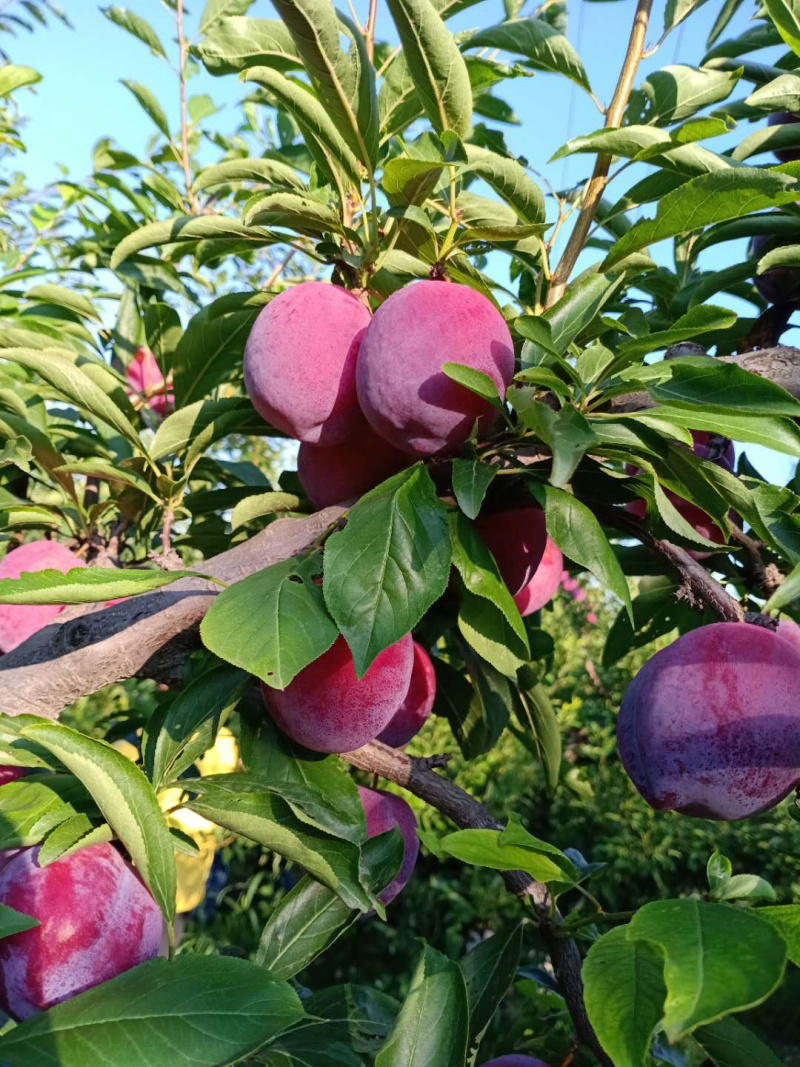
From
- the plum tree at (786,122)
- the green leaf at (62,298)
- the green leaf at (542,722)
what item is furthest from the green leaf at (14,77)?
the green leaf at (542,722)

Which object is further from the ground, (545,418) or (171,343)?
(545,418)

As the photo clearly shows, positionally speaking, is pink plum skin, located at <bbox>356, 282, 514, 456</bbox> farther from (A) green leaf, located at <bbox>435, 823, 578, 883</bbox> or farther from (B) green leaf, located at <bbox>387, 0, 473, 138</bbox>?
(A) green leaf, located at <bbox>435, 823, 578, 883</bbox>

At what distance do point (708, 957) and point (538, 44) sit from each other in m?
0.88

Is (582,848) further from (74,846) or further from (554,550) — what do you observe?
(74,846)

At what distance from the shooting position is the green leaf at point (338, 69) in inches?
28.3

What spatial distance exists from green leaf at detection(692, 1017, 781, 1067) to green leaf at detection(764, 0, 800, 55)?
3.11 feet

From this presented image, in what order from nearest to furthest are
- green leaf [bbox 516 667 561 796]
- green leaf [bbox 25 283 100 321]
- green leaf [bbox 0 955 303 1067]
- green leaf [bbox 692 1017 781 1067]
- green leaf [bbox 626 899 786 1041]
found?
green leaf [bbox 626 899 786 1041] < green leaf [bbox 0 955 303 1067] < green leaf [bbox 692 1017 781 1067] < green leaf [bbox 516 667 561 796] < green leaf [bbox 25 283 100 321]

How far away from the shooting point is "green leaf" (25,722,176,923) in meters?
0.58

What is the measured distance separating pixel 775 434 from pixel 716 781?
1.05 ft

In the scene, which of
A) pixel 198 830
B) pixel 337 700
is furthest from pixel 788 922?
pixel 198 830

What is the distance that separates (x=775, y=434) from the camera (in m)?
0.67

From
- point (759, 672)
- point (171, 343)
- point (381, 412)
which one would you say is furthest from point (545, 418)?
point (171, 343)

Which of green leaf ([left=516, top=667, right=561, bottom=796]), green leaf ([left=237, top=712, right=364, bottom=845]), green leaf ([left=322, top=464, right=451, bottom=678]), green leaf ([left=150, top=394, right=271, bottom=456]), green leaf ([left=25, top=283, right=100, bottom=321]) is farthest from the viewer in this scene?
green leaf ([left=25, top=283, right=100, bottom=321])

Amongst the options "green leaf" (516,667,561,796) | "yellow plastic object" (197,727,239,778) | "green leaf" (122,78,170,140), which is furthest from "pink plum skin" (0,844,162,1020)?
"yellow plastic object" (197,727,239,778)
